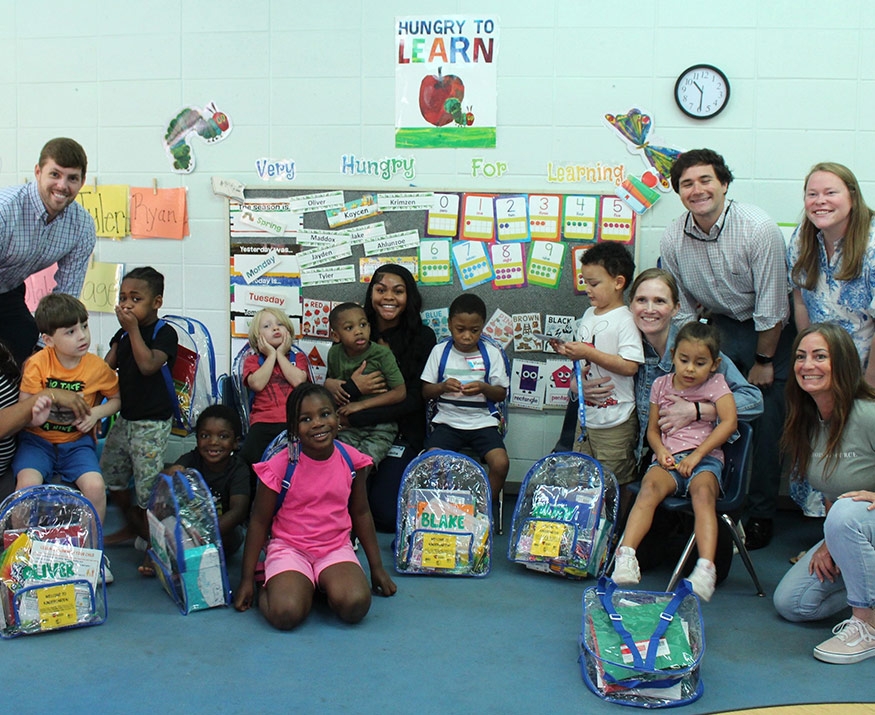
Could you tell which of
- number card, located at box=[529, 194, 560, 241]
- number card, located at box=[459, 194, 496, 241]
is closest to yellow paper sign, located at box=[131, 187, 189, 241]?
number card, located at box=[459, 194, 496, 241]

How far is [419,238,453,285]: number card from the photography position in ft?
14.1

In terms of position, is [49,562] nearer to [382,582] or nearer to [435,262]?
[382,582]

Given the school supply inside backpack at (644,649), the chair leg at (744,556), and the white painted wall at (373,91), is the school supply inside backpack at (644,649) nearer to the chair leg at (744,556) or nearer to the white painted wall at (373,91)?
the chair leg at (744,556)

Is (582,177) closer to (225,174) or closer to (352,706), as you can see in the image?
(225,174)

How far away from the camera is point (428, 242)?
4.29m

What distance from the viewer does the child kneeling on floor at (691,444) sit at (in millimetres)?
3121

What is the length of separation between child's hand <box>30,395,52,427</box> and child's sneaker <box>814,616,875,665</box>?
264cm

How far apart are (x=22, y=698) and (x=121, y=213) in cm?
269

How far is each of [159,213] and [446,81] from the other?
1.55 meters

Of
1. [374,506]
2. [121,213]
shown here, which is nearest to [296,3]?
[121,213]

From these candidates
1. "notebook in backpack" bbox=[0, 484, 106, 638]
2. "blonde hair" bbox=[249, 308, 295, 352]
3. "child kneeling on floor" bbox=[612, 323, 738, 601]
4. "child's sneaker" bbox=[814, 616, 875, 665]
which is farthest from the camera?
"blonde hair" bbox=[249, 308, 295, 352]

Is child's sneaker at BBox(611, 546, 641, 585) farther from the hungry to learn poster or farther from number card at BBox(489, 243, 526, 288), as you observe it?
the hungry to learn poster

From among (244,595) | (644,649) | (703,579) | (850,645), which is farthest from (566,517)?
(244,595)

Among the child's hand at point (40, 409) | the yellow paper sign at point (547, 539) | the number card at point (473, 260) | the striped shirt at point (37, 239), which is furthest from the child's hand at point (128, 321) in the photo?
the yellow paper sign at point (547, 539)
